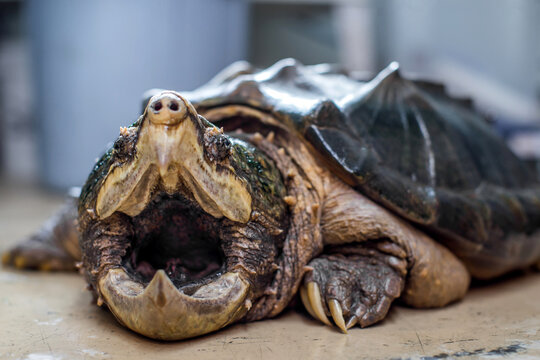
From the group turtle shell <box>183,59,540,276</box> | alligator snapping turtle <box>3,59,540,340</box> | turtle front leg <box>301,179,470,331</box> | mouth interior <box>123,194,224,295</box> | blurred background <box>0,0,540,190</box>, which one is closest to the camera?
alligator snapping turtle <box>3,59,540,340</box>

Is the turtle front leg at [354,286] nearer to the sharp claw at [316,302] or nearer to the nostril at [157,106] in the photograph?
the sharp claw at [316,302]

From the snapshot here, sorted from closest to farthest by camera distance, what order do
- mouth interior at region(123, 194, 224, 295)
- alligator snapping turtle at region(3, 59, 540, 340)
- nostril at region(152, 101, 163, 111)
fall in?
nostril at region(152, 101, 163, 111) → alligator snapping turtle at region(3, 59, 540, 340) → mouth interior at region(123, 194, 224, 295)

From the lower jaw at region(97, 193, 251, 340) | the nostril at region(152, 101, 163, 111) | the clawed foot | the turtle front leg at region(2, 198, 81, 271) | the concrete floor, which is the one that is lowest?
the turtle front leg at region(2, 198, 81, 271)

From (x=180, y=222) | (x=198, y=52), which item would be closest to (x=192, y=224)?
(x=180, y=222)

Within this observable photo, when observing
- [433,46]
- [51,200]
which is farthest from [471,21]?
[51,200]

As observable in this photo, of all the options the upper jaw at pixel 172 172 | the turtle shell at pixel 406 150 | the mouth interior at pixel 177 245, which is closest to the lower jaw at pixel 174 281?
the mouth interior at pixel 177 245

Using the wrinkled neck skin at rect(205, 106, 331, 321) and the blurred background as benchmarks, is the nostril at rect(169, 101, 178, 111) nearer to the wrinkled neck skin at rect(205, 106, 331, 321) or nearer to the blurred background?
the wrinkled neck skin at rect(205, 106, 331, 321)

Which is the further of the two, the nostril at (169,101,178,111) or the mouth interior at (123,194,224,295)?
the mouth interior at (123,194,224,295)

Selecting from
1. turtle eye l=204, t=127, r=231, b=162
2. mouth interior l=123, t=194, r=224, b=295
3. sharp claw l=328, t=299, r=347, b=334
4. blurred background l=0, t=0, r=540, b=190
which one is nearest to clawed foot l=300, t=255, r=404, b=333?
sharp claw l=328, t=299, r=347, b=334
